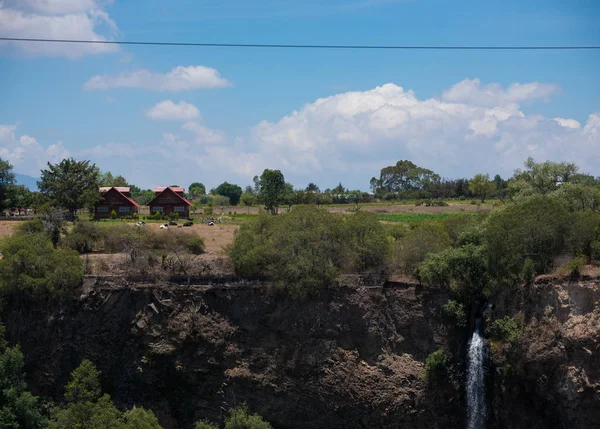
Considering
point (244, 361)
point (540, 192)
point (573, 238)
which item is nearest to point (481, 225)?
A: point (573, 238)

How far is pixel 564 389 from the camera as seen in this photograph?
3353 centimetres

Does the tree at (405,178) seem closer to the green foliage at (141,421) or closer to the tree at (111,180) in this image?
the tree at (111,180)

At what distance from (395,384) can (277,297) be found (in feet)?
32.0

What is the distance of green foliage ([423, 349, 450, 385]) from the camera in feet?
127

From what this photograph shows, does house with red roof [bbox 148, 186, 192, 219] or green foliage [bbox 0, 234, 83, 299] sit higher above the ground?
house with red roof [bbox 148, 186, 192, 219]

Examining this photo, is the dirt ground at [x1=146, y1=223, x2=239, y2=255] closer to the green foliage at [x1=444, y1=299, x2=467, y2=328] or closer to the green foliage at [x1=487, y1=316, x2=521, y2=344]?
the green foliage at [x1=444, y1=299, x2=467, y2=328]

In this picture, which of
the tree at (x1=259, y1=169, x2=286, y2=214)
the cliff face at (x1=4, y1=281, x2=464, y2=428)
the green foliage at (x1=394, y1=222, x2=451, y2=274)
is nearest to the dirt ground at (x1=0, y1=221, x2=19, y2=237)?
the cliff face at (x1=4, y1=281, x2=464, y2=428)

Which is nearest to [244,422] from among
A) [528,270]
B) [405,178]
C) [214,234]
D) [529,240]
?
[528,270]

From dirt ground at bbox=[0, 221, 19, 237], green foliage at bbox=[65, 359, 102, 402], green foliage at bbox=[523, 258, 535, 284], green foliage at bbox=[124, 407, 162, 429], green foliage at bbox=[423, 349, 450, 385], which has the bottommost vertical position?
green foliage at bbox=[124, 407, 162, 429]

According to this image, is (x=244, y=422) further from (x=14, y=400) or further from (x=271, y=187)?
(x=271, y=187)

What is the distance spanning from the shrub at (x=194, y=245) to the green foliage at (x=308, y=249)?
6330 millimetres

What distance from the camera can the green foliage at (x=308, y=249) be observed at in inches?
1661

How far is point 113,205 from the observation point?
75.9 meters

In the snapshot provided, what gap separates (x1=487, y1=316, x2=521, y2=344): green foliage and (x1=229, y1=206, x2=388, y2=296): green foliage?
9761 mm
